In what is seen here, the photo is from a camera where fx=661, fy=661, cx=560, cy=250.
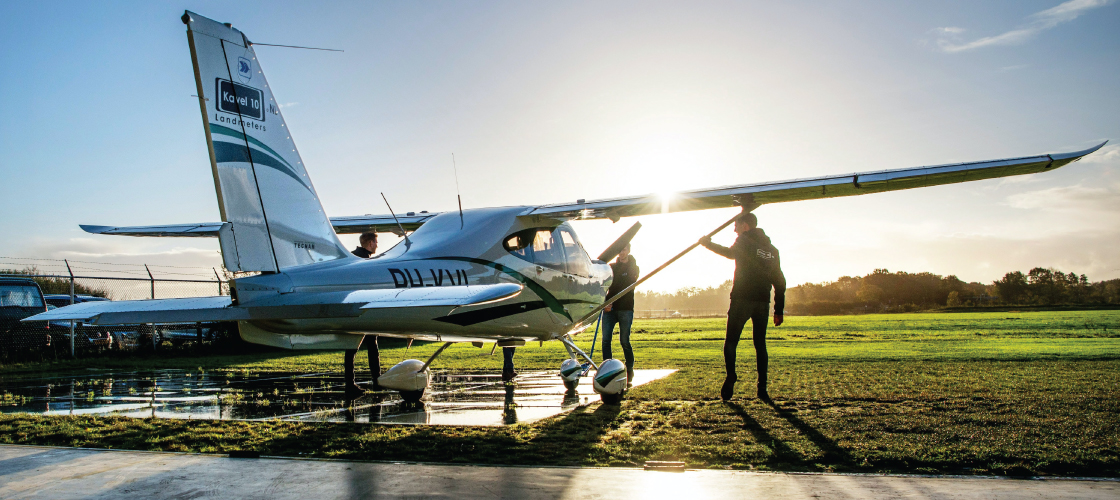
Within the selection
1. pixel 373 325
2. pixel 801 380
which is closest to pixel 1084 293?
pixel 801 380

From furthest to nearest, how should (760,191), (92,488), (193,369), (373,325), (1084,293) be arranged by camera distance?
(1084,293)
(193,369)
(760,191)
(373,325)
(92,488)

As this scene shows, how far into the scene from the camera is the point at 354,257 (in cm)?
659

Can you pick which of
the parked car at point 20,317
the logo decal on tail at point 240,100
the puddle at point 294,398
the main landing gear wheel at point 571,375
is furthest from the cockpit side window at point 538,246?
the parked car at point 20,317

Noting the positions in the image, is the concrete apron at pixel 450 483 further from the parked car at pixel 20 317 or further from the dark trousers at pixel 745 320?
the parked car at pixel 20 317

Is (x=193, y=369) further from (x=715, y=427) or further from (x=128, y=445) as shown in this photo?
(x=715, y=427)

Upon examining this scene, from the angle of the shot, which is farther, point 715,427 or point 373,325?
point 373,325

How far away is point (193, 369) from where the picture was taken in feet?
45.1

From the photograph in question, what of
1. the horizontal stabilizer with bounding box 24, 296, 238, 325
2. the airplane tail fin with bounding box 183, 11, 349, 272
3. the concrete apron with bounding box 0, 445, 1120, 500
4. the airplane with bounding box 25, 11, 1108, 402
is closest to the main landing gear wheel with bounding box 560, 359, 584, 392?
the airplane with bounding box 25, 11, 1108, 402

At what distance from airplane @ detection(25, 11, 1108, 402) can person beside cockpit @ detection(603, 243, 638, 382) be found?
3.39 ft

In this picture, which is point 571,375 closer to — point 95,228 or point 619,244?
point 619,244

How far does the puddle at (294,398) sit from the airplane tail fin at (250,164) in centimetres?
171

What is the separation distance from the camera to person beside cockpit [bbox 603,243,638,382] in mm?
9445

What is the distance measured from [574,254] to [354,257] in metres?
3.20

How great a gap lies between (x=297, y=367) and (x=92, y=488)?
10833 mm
